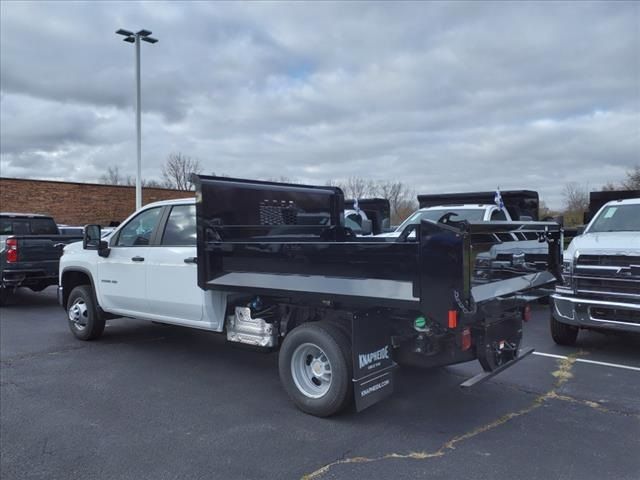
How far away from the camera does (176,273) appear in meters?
5.94

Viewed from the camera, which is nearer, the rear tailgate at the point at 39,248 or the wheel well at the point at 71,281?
the wheel well at the point at 71,281

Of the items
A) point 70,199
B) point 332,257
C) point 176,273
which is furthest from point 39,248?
point 70,199

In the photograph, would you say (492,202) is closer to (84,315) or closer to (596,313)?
(596,313)

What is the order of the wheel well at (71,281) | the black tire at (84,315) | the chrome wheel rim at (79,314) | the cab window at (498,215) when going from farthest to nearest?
the cab window at (498,215), the wheel well at (71,281), the chrome wheel rim at (79,314), the black tire at (84,315)

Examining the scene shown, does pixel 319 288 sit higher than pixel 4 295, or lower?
higher

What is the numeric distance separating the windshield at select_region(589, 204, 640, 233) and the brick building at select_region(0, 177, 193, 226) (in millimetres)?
24030

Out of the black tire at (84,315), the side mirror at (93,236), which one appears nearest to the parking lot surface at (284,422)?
the black tire at (84,315)

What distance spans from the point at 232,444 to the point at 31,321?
6.86 meters

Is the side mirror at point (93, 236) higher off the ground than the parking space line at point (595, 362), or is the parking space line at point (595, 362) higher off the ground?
the side mirror at point (93, 236)

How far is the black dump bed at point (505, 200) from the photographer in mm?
12742

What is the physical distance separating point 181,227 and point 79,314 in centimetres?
259

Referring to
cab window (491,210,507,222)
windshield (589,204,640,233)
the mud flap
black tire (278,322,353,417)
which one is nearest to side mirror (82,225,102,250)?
black tire (278,322,353,417)

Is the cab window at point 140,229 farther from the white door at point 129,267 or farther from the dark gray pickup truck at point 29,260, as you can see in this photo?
the dark gray pickup truck at point 29,260

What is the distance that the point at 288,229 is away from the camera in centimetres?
625
